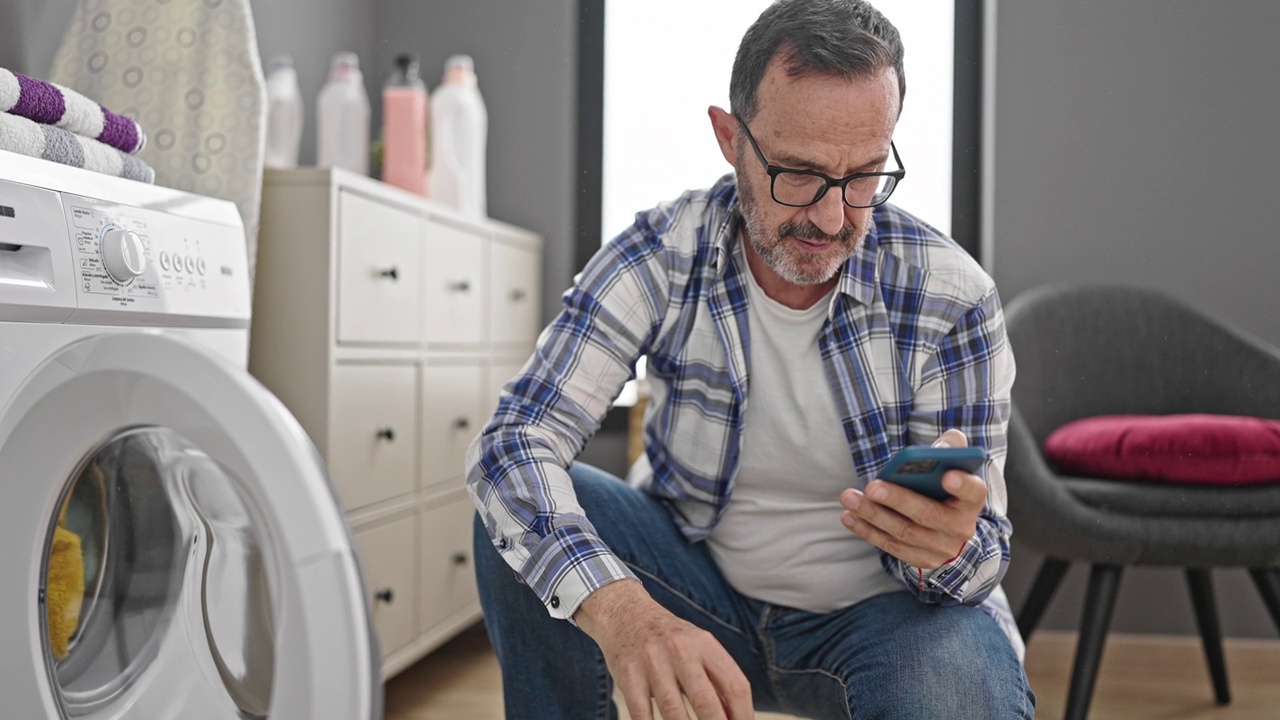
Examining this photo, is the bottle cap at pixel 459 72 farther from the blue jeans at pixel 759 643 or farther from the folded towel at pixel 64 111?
the blue jeans at pixel 759 643

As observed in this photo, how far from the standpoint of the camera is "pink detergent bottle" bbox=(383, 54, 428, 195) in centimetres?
186

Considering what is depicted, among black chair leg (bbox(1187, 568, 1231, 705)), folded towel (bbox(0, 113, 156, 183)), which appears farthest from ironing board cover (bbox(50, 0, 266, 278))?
black chair leg (bbox(1187, 568, 1231, 705))

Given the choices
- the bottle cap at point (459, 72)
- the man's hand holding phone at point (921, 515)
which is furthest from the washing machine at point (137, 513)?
the bottle cap at point (459, 72)

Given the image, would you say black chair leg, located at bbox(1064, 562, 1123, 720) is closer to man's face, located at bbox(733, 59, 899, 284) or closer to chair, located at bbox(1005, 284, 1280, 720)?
chair, located at bbox(1005, 284, 1280, 720)

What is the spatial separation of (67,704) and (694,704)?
457mm

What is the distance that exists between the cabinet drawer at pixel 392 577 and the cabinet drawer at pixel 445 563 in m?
0.04

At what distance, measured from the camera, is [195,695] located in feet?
2.52

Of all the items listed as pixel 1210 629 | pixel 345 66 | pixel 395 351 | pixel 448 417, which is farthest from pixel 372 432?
pixel 1210 629

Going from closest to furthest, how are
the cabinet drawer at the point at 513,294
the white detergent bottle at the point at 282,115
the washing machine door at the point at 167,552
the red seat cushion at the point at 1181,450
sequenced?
1. the washing machine door at the point at 167,552
2. the red seat cushion at the point at 1181,450
3. the white detergent bottle at the point at 282,115
4. the cabinet drawer at the point at 513,294

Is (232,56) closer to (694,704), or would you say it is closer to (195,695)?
(195,695)

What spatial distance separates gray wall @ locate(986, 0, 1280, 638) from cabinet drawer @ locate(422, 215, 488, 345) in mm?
856

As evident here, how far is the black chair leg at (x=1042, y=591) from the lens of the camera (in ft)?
5.10

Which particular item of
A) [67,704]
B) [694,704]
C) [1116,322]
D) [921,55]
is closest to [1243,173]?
[1116,322]

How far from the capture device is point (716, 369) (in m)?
1.04
